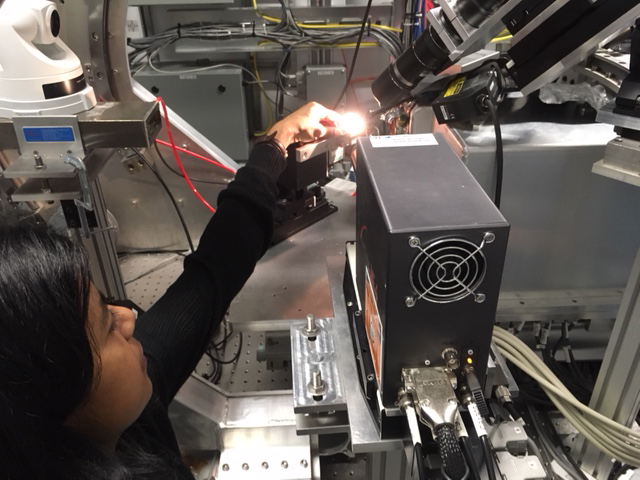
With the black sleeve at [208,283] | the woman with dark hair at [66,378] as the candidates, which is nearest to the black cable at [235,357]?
the black sleeve at [208,283]

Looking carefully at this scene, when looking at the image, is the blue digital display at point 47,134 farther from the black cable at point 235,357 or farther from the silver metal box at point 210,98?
the silver metal box at point 210,98

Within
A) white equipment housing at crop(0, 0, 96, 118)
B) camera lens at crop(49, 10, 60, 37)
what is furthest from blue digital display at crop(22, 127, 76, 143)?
camera lens at crop(49, 10, 60, 37)

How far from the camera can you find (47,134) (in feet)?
2.47

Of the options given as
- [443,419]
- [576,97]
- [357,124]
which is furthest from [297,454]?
[576,97]

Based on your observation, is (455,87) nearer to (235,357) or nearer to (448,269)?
(448,269)

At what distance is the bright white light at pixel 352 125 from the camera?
1164 mm

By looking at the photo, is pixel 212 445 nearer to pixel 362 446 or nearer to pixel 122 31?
pixel 362 446

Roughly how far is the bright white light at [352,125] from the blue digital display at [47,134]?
62cm

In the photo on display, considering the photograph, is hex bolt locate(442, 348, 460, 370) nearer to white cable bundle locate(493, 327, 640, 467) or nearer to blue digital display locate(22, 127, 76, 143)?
white cable bundle locate(493, 327, 640, 467)

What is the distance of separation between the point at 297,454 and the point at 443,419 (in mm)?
598

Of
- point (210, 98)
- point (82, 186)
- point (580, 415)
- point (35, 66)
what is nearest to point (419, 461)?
point (580, 415)

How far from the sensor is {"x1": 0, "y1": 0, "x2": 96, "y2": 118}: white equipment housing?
69 cm

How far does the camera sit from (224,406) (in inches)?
40.6

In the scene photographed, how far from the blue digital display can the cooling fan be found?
23.7 inches
